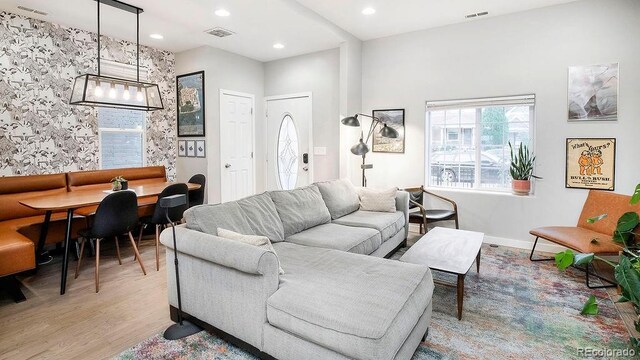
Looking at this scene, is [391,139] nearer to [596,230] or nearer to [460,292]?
[596,230]

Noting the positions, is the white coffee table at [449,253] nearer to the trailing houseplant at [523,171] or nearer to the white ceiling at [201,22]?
the trailing houseplant at [523,171]

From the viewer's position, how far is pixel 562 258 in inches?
63.5

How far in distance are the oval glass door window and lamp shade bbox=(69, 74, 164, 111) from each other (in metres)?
2.21

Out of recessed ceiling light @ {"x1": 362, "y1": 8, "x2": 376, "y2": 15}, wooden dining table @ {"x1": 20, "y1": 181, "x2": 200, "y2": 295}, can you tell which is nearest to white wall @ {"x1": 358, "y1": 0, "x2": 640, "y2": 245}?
recessed ceiling light @ {"x1": 362, "y1": 8, "x2": 376, "y2": 15}

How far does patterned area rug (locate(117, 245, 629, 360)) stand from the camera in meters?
2.10

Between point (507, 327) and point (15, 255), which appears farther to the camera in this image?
point (15, 255)

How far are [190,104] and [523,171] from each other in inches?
189

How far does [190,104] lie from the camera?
543cm

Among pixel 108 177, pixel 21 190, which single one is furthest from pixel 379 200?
pixel 21 190

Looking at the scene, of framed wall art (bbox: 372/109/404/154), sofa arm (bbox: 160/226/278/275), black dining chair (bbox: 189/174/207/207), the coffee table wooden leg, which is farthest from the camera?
framed wall art (bbox: 372/109/404/154)

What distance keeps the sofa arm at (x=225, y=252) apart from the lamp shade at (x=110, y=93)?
7.54 ft

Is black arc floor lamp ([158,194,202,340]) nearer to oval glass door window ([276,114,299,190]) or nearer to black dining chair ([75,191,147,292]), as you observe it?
black dining chair ([75,191,147,292])

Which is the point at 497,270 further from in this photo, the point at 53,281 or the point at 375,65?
the point at 53,281

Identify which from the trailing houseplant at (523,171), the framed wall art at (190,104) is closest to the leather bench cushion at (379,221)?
the trailing houseplant at (523,171)
